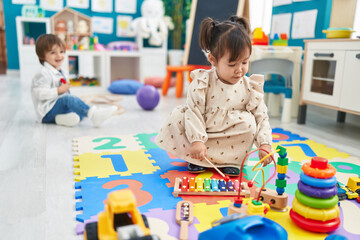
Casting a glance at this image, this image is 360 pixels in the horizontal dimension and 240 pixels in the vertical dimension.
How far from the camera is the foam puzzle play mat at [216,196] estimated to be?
790 mm

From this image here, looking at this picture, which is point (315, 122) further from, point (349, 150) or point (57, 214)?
point (57, 214)

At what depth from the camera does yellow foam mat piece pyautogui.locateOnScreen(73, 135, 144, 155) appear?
1.62 meters

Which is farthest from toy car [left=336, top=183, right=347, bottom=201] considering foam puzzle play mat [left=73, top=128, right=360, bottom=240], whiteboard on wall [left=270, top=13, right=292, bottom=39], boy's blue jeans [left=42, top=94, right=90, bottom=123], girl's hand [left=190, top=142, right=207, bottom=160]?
whiteboard on wall [left=270, top=13, right=292, bottom=39]

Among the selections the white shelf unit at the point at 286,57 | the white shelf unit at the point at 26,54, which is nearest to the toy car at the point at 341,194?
the white shelf unit at the point at 286,57

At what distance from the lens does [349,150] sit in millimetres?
1744

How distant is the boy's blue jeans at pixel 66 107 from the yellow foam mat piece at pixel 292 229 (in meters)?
1.46

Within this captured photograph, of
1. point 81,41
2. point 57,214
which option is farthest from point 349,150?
point 81,41

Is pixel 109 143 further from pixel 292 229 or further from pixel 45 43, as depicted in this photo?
pixel 292 229

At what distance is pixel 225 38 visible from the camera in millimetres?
1201

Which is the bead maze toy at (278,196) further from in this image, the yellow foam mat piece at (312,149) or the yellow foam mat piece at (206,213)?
the yellow foam mat piece at (312,149)

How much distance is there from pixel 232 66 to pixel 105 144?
82 centimetres

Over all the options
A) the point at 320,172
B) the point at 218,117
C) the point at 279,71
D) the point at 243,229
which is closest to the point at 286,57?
the point at 279,71

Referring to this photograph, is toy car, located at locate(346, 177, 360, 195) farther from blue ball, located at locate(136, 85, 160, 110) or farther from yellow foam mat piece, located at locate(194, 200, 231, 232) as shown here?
blue ball, located at locate(136, 85, 160, 110)

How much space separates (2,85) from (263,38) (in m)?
3.02
